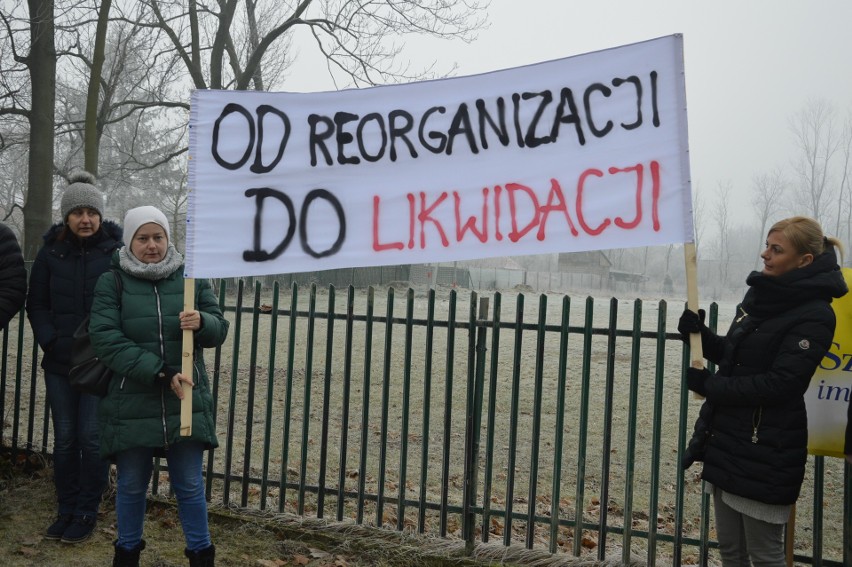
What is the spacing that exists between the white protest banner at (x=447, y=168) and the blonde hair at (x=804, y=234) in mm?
413

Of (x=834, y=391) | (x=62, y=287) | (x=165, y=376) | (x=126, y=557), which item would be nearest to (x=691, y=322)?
(x=834, y=391)

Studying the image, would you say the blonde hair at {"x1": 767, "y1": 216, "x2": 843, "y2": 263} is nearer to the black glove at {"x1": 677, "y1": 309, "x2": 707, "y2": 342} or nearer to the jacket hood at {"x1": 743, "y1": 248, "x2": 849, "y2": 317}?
the jacket hood at {"x1": 743, "y1": 248, "x2": 849, "y2": 317}

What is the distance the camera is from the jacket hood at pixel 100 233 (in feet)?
14.1

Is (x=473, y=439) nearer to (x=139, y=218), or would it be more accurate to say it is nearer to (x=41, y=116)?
(x=139, y=218)

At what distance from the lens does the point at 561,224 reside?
3.42m

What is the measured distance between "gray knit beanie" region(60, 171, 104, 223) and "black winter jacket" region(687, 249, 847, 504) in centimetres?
365

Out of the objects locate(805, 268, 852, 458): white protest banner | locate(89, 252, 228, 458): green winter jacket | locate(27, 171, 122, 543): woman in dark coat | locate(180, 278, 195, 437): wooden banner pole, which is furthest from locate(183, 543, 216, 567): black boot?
locate(805, 268, 852, 458): white protest banner

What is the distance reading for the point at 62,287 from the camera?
4.24 m

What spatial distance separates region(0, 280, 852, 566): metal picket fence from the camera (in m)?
4.11

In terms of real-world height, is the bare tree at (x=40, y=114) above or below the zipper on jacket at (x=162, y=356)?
above

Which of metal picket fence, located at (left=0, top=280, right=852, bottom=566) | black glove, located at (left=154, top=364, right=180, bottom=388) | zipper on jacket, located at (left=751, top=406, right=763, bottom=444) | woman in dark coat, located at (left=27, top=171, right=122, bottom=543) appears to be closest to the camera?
zipper on jacket, located at (left=751, top=406, right=763, bottom=444)

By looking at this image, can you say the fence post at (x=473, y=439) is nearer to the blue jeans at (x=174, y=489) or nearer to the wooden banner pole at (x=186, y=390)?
the blue jeans at (x=174, y=489)

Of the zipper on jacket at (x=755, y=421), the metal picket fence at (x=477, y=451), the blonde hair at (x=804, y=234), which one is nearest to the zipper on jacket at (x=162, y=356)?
the metal picket fence at (x=477, y=451)

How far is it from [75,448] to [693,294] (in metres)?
3.83
